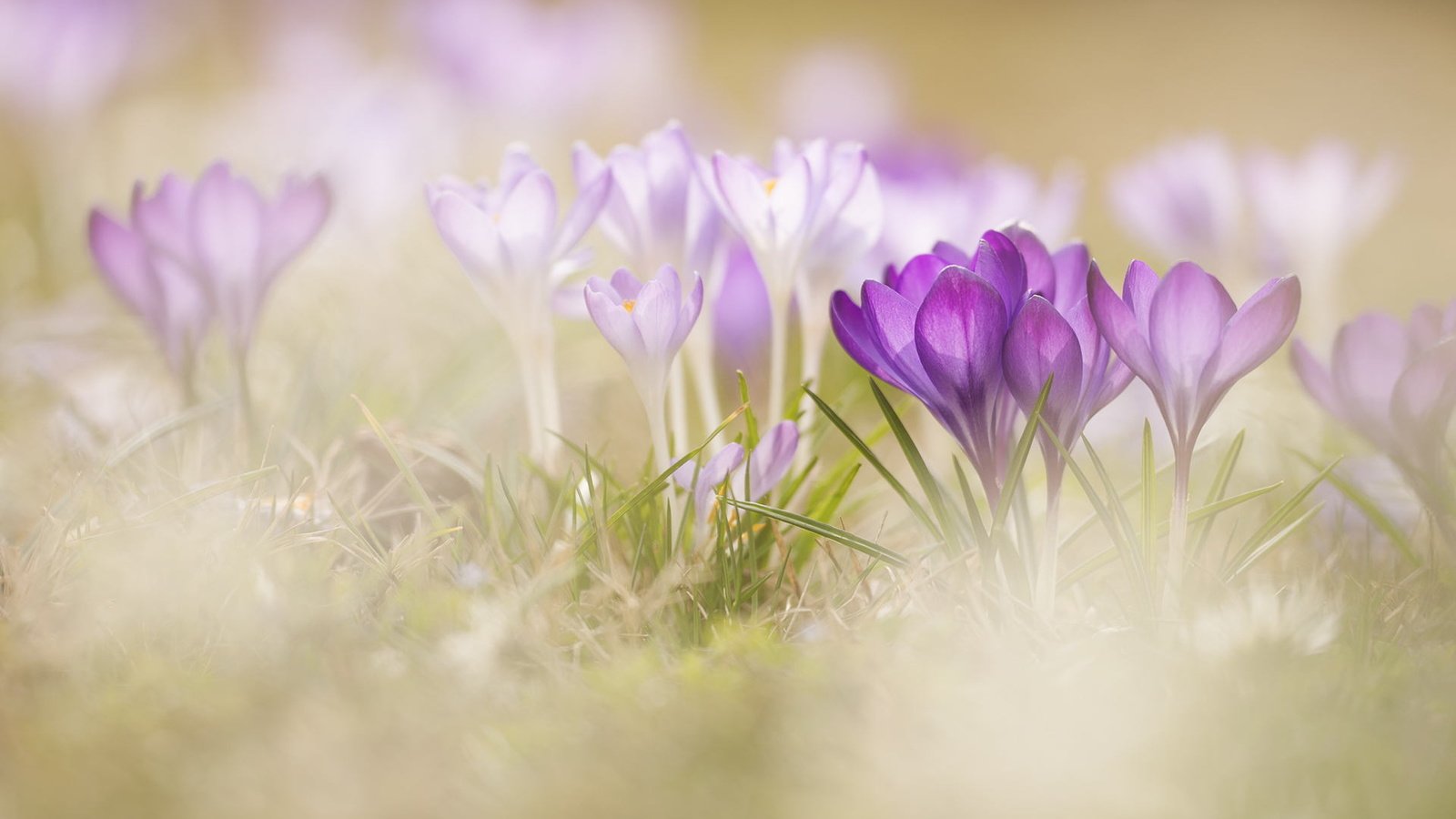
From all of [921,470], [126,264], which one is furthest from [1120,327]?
[126,264]

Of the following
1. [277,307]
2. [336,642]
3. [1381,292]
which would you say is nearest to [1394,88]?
[1381,292]

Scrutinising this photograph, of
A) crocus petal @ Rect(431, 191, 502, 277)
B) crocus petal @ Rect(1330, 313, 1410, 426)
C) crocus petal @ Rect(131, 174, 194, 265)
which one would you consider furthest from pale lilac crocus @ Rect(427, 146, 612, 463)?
crocus petal @ Rect(1330, 313, 1410, 426)

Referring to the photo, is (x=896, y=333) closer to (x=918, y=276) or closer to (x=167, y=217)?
(x=918, y=276)

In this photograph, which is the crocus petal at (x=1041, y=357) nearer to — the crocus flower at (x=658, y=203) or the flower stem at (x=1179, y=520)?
the flower stem at (x=1179, y=520)

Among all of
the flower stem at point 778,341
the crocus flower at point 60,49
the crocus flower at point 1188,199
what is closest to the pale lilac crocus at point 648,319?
the flower stem at point 778,341

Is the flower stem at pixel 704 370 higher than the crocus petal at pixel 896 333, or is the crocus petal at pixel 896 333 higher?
the crocus petal at pixel 896 333

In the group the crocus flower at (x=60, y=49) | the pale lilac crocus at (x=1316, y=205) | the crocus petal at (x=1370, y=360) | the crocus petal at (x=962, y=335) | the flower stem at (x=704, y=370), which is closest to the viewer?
the crocus petal at (x=962, y=335)
